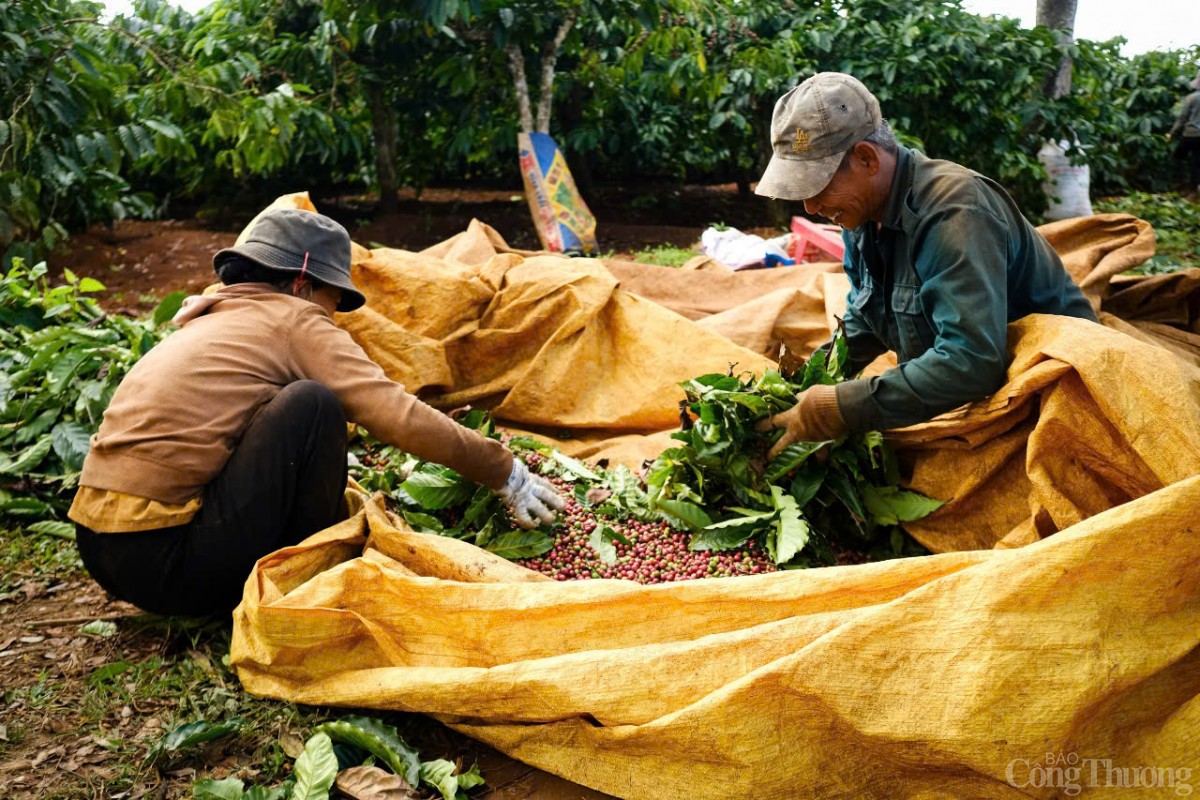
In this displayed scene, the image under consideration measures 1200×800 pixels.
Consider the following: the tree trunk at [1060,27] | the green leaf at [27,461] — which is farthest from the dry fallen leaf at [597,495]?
the tree trunk at [1060,27]

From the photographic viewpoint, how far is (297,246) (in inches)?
84.7

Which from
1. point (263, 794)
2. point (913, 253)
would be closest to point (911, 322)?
point (913, 253)

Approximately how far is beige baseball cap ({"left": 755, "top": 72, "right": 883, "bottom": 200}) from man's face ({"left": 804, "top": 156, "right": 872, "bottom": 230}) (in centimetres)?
4

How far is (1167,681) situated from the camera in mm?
1428

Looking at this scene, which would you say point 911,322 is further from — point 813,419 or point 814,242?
point 814,242

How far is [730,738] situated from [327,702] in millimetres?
809

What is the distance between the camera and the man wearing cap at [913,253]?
2.03 metres

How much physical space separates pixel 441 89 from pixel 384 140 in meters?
0.54

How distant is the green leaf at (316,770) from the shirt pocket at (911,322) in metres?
1.56

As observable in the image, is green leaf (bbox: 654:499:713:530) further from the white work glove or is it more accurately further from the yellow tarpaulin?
the yellow tarpaulin

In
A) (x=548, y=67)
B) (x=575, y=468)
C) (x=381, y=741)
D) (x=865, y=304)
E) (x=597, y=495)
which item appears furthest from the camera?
(x=548, y=67)

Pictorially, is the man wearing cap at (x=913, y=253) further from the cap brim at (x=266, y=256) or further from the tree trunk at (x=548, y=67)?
the tree trunk at (x=548, y=67)

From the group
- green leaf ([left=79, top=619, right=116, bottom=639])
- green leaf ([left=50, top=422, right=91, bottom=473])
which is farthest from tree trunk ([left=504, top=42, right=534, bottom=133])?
green leaf ([left=79, top=619, right=116, bottom=639])

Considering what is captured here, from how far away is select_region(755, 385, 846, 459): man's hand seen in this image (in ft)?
7.20
